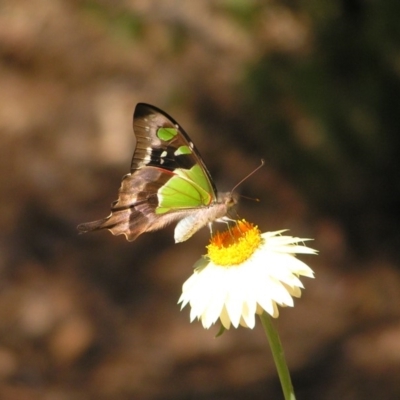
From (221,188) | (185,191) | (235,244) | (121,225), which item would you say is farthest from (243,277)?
(221,188)

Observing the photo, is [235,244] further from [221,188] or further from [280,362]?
[221,188]

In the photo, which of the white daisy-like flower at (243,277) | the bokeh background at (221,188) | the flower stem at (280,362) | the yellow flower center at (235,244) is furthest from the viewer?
the bokeh background at (221,188)

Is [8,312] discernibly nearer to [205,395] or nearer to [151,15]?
[205,395]

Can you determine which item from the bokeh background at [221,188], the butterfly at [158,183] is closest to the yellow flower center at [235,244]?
the butterfly at [158,183]

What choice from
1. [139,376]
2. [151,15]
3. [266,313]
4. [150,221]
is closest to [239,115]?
[151,15]

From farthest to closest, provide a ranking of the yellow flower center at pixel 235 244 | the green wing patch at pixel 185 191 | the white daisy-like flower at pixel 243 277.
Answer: the green wing patch at pixel 185 191
the yellow flower center at pixel 235 244
the white daisy-like flower at pixel 243 277

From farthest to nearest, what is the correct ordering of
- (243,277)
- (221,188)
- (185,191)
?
(221,188), (185,191), (243,277)

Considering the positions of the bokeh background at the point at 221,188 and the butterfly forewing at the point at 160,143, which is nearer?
the butterfly forewing at the point at 160,143

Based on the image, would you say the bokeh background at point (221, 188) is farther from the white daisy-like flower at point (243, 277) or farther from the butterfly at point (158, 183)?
the white daisy-like flower at point (243, 277)
